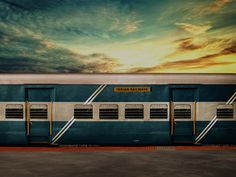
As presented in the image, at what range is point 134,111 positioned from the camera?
15484 millimetres

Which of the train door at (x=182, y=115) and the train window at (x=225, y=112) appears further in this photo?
the train window at (x=225, y=112)

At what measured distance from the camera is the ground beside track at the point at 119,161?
10.9 meters

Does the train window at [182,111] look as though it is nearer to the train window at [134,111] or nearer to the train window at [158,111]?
the train window at [158,111]

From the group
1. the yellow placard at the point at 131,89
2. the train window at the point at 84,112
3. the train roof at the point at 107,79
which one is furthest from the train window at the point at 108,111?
the train roof at the point at 107,79

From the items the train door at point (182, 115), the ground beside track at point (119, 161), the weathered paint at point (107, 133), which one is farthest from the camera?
the train door at point (182, 115)

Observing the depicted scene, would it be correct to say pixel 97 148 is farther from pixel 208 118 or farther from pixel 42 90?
pixel 208 118

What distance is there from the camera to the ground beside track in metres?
10.9

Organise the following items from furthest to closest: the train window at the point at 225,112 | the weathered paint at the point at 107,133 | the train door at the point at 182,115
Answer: the train window at the point at 225,112, the train door at the point at 182,115, the weathered paint at the point at 107,133

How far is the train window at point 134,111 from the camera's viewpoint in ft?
50.7

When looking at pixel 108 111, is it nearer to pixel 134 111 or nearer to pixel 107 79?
Answer: pixel 134 111

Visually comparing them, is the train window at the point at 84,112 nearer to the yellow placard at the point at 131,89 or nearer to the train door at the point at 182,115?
the yellow placard at the point at 131,89

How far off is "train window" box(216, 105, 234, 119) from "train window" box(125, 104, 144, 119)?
10.7 ft

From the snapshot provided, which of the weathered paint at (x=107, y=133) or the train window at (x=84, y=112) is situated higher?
the train window at (x=84, y=112)

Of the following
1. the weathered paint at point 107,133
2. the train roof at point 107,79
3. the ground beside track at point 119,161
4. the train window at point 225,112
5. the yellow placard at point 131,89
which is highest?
the train roof at point 107,79
